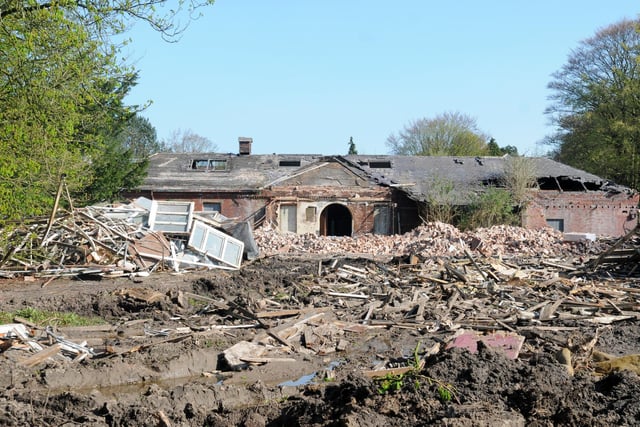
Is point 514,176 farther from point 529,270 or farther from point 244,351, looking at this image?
point 244,351

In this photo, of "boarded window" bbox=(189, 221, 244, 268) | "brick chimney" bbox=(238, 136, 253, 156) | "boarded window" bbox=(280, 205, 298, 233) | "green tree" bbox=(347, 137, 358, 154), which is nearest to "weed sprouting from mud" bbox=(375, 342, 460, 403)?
"boarded window" bbox=(189, 221, 244, 268)

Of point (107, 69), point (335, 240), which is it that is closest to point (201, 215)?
point (335, 240)

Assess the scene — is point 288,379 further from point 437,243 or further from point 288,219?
point 288,219

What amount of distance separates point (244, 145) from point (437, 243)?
1987 cm

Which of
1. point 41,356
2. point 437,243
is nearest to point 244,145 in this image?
point 437,243

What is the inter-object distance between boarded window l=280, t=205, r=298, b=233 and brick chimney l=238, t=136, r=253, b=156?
834 cm

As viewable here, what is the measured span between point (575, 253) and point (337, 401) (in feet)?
77.4

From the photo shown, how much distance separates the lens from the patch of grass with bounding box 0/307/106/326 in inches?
534

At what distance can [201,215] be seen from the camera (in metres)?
26.5

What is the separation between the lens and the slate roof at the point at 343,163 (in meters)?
38.8

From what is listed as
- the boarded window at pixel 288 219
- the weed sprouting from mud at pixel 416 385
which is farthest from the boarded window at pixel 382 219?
the weed sprouting from mud at pixel 416 385

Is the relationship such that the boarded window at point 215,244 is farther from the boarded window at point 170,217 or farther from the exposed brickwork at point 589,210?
the exposed brickwork at point 589,210

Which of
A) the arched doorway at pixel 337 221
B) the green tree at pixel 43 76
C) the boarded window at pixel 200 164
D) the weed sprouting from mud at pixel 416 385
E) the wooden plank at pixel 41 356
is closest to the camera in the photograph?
the weed sprouting from mud at pixel 416 385

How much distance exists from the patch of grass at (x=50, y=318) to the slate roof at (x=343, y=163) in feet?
78.4
